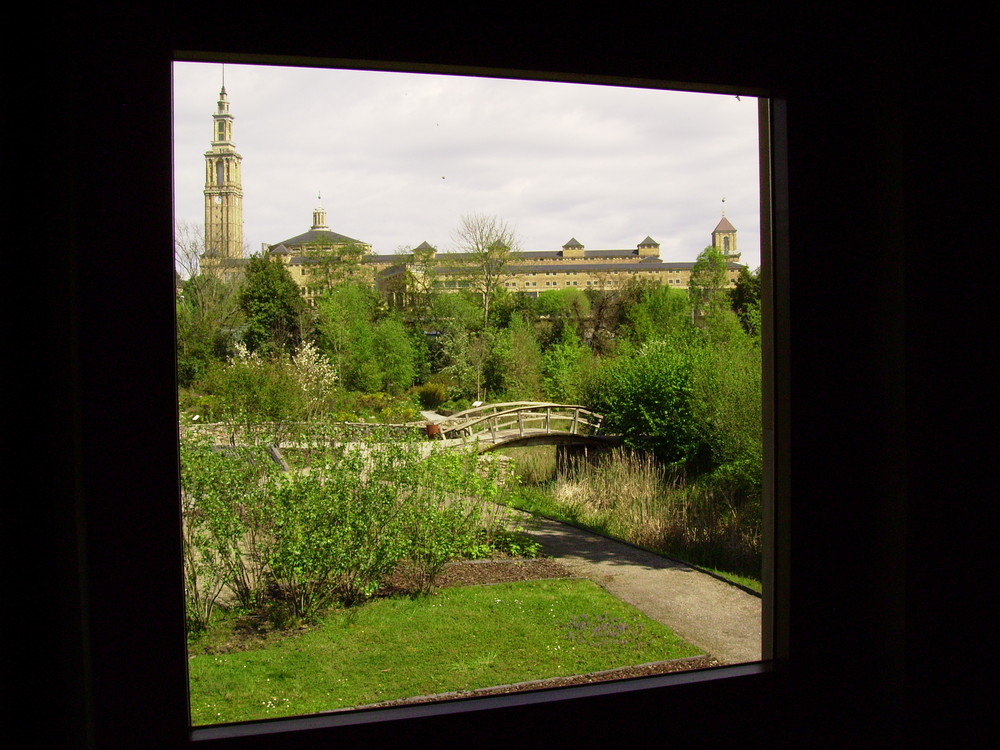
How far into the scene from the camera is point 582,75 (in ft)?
3.72

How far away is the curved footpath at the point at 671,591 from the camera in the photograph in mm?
4337

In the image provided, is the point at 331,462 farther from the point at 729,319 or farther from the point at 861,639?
the point at 729,319

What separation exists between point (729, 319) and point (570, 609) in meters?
7.71

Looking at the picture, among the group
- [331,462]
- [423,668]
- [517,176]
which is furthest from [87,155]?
[517,176]

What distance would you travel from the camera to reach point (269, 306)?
12.6 meters

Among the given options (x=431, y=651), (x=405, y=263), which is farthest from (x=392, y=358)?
(x=431, y=651)

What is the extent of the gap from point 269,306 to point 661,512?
8.50 m

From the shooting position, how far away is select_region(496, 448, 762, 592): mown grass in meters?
6.07

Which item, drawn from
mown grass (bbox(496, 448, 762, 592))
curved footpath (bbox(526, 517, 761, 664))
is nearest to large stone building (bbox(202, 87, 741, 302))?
mown grass (bbox(496, 448, 762, 592))

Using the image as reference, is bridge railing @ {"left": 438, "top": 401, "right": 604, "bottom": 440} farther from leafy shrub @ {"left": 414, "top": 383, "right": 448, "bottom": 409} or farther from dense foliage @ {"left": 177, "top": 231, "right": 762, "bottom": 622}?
leafy shrub @ {"left": 414, "top": 383, "right": 448, "bottom": 409}

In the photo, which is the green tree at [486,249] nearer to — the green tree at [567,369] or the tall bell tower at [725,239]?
the green tree at [567,369]

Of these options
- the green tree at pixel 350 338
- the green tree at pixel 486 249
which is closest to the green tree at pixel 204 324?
the green tree at pixel 350 338

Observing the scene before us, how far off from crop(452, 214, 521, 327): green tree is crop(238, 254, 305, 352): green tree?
3.32 meters

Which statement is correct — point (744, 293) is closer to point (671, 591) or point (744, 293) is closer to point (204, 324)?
point (204, 324)
